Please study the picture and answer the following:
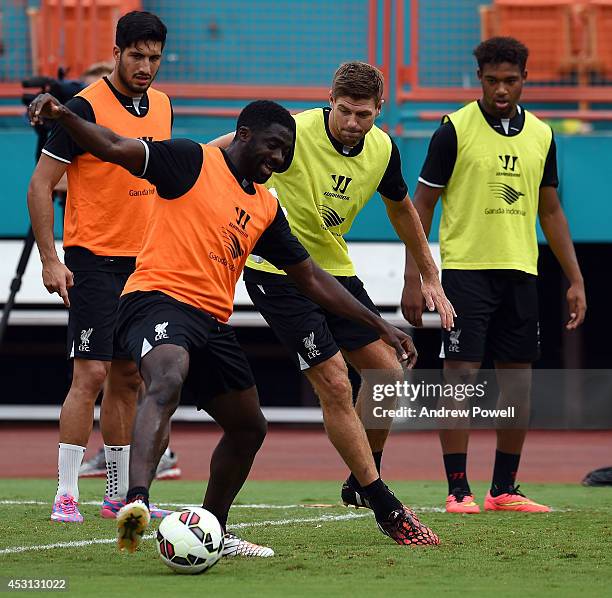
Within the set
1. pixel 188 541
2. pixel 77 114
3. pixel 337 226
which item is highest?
pixel 77 114

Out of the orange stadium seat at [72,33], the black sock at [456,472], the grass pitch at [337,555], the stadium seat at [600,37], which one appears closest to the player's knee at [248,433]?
the grass pitch at [337,555]

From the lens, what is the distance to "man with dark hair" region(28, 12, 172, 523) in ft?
22.5

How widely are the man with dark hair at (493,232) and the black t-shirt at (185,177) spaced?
2.11 metres

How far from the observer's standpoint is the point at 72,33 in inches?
545

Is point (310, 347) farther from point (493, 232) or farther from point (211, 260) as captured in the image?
point (493, 232)

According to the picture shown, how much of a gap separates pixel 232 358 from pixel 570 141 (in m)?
8.65

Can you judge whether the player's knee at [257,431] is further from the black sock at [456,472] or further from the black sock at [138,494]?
the black sock at [456,472]

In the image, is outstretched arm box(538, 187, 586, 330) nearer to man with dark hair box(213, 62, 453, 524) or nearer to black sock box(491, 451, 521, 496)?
black sock box(491, 451, 521, 496)

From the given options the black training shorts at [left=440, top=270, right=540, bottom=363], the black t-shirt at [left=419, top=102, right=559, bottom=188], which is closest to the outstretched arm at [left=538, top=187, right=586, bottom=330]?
the black training shorts at [left=440, top=270, right=540, bottom=363]

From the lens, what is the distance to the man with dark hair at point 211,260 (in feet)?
16.8

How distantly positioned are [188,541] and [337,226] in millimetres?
2272

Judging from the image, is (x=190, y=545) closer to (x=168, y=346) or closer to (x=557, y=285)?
(x=168, y=346)

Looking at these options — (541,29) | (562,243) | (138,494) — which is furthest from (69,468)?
(541,29)

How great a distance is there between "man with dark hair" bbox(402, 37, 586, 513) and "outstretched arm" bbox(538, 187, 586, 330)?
0.68 feet
